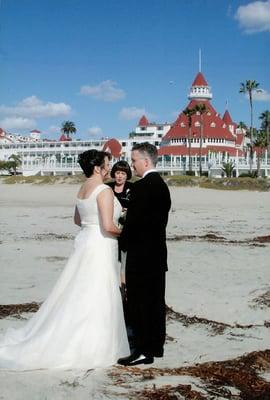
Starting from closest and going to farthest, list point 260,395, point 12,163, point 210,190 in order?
point 260,395, point 210,190, point 12,163

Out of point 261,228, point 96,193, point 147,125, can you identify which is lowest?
point 261,228

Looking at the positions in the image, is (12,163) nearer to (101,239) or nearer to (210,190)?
(210,190)

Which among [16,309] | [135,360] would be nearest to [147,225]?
[135,360]

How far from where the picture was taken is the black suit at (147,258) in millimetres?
5363

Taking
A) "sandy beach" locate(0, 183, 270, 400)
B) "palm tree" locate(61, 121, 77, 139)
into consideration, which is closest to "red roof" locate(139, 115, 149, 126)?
"palm tree" locate(61, 121, 77, 139)

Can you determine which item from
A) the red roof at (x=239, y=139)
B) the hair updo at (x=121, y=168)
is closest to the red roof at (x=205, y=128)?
the red roof at (x=239, y=139)

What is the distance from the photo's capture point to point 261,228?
65.2 ft

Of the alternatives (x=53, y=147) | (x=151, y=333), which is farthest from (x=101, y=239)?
(x=53, y=147)

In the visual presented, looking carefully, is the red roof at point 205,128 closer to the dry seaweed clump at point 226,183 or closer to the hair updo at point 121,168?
the dry seaweed clump at point 226,183

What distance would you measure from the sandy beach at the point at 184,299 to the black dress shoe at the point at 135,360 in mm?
105

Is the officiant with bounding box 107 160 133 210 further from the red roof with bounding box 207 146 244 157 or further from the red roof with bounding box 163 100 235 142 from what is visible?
the red roof with bounding box 163 100 235 142

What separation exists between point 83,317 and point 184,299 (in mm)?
3183

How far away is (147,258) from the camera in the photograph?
546cm

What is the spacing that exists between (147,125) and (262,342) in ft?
423
